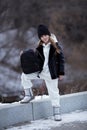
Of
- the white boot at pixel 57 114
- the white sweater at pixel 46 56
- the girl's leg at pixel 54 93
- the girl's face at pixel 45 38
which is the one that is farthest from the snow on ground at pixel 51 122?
the girl's face at pixel 45 38

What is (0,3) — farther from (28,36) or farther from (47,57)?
(47,57)

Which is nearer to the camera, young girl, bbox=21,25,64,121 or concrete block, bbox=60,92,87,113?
young girl, bbox=21,25,64,121

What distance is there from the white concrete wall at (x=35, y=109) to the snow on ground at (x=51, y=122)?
10 centimetres

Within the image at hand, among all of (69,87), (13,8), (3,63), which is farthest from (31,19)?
(69,87)

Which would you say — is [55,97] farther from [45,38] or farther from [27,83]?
[45,38]

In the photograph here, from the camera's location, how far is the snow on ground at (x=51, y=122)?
550cm

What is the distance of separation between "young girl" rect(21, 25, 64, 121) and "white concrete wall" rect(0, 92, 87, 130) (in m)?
0.16

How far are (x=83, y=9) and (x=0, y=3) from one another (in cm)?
420

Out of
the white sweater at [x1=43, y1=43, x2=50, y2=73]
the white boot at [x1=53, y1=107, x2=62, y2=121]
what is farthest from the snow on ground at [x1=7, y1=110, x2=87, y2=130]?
the white sweater at [x1=43, y1=43, x2=50, y2=73]

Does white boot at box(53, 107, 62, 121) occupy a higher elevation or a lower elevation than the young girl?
lower

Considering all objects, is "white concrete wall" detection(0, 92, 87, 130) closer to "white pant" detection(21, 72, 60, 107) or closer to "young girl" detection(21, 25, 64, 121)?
"young girl" detection(21, 25, 64, 121)

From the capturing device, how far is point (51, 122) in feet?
18.7

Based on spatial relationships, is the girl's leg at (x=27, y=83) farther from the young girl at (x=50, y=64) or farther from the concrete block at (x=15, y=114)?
the concrete block at (x=15, y=114)

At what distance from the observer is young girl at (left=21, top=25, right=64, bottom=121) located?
224 inches
